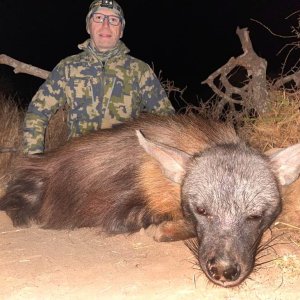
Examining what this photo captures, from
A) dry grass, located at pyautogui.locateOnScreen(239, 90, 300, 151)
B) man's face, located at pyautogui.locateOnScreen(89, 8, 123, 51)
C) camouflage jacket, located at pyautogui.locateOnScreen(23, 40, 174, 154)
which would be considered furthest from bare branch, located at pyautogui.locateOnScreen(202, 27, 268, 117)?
man's face, located at pyautogui.locateOnScreen(89, 8, 123, 51)

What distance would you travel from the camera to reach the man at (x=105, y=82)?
5434 millimetres

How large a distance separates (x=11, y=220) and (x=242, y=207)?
2.06m

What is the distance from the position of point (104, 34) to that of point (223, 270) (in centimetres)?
325

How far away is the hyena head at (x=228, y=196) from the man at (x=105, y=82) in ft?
6.18

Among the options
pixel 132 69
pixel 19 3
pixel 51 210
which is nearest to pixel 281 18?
pixel 19 3

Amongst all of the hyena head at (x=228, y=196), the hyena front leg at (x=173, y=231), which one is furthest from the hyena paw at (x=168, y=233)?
the hyena head at (x=228, y=196)

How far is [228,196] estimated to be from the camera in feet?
10.6

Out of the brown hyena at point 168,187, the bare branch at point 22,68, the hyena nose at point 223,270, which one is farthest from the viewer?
the bare branch at point 22,68

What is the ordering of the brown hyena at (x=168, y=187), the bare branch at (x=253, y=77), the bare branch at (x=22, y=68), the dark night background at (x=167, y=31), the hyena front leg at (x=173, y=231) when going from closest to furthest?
the brown hyena at (x=168, y=187) < the hyena front leg at (x=173, y=231) < the bare branch at (x=253, y=77) < the bare branch at (x=22, y=68) < the dark night background at (x=167, y=31)

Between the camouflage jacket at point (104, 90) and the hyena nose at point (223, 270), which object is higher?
the camouflage jacket at point (104, 90)

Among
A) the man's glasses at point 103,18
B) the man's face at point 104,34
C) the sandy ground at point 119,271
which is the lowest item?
the sandy ground at point 119,271

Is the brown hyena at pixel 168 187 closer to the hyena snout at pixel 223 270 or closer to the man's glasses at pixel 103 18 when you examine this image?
the hyena snout at pixel 223 270

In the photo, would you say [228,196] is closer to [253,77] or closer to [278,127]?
[278,127]

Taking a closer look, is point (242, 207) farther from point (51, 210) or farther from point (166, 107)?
point (166, 107)
